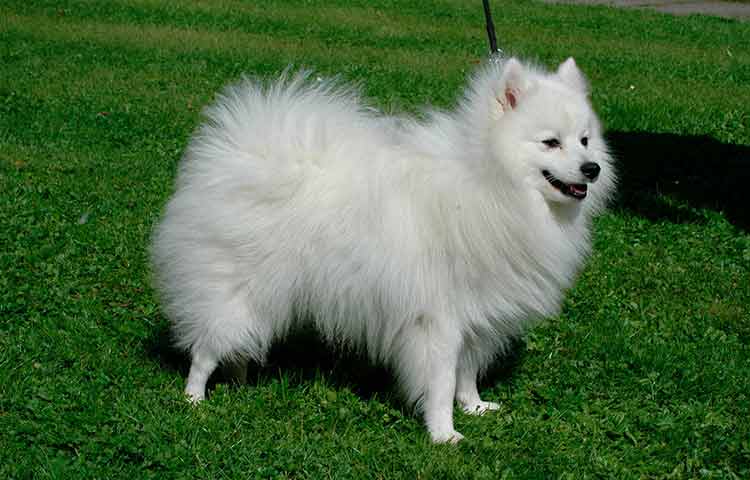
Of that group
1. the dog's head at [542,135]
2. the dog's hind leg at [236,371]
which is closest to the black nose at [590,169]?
the dog's head at [542,135]

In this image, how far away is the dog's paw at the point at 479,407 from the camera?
4277mm

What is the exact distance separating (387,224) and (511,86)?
2.51ft

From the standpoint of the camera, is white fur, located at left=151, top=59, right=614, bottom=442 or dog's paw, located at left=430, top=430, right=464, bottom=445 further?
dog's paw, located at left=430, top=430, right=464, bottom=445

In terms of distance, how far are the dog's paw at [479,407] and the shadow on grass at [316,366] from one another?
269 millimetres

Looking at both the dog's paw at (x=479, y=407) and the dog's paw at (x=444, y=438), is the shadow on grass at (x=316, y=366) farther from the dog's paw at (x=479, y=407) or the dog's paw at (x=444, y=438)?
the dog's paw at (x=444, y=438)

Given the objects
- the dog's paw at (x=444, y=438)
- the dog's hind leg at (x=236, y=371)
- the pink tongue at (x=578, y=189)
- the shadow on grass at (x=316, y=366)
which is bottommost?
the shadow on grass at (x=316, y=366)

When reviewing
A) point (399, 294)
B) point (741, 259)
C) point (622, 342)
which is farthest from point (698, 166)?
point (399, 294)

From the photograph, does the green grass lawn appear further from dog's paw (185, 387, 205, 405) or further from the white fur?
the white fur

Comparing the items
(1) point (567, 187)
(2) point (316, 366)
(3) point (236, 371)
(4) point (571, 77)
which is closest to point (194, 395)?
(3) point (236, 371)

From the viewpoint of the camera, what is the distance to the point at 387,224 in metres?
3.66

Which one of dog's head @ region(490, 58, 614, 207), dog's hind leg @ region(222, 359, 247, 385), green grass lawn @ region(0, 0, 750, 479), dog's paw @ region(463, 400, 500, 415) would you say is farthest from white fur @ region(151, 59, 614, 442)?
green grass lawn @ region(0, 0, 750, 479)

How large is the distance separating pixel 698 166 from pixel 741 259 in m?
1.93

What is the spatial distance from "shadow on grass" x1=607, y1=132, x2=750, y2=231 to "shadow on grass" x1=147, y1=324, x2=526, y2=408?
9.21ft

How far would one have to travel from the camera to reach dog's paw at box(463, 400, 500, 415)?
14.0ft
